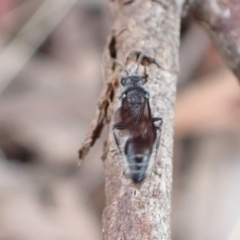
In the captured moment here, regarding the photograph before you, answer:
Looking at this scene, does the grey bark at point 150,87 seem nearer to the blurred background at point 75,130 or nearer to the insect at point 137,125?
the insect at point 137,125

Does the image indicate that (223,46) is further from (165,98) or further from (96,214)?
(96,214)

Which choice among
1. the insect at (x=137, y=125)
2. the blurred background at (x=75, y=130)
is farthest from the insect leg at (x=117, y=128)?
the blurred background at (x=75, y=130)

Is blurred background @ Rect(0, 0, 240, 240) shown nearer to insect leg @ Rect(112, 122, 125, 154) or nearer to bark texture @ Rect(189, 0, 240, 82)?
bark texture @ Rect(189, 0, 240, 82)

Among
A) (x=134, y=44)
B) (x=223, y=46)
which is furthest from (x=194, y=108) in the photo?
(x=134, y=44)

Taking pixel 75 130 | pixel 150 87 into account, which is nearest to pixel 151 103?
pixel 150 87

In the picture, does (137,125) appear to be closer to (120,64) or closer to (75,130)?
(120,64)

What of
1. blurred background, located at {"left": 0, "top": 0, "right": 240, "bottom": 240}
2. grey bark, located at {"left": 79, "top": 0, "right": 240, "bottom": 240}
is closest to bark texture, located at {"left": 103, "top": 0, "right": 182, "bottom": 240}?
grey bark, located at {"left": 79, "top": 0, "right": 240, "bottom": 240}

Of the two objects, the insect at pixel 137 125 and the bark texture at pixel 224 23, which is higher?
the bark texture at pixel 224 23
